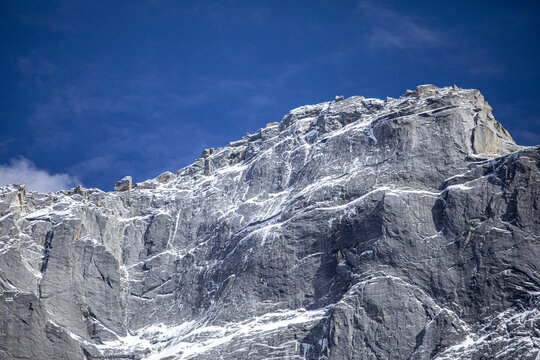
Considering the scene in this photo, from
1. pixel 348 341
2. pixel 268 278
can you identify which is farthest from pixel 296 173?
pixel 348 341

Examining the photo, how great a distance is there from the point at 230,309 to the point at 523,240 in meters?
55.5

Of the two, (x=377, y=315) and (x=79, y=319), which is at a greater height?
(x=79, y=319)

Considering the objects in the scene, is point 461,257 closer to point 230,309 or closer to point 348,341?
point 348,341

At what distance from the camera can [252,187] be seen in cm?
19062

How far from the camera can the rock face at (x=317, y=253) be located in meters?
137

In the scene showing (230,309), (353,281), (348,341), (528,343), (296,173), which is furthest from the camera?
(296,173)

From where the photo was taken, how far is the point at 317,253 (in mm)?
158875

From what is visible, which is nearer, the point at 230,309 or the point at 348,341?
the point at 348,341

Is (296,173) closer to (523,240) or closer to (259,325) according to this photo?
(259,325)

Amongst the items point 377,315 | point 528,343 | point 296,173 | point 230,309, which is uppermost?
point 296,173

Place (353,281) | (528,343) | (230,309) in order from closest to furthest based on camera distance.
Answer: (528,343) → (353,281) → (230,309)

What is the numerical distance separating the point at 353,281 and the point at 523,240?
29458 millimetres

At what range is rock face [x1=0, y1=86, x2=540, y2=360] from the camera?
13700 cm

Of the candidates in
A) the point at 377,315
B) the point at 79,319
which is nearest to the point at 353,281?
the point at 377,315
